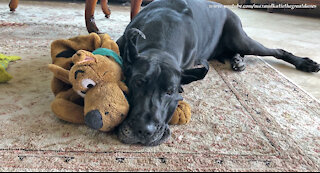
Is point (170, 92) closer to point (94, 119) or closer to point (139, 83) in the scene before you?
point (139, 83)

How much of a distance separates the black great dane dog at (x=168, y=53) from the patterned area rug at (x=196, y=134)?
11 cm

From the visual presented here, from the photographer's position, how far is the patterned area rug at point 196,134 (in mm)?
1072

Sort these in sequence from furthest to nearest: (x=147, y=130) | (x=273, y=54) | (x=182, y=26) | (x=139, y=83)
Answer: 1. (x=273, y=54)
2. (x=182, y=26)
3. (x=139, y=83)
4. (x=147, y=130)

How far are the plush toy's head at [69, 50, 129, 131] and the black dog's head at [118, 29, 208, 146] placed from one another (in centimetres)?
5

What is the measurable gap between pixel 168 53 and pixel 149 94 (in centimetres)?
35

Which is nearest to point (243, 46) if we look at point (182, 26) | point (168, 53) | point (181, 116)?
point (182, 26)

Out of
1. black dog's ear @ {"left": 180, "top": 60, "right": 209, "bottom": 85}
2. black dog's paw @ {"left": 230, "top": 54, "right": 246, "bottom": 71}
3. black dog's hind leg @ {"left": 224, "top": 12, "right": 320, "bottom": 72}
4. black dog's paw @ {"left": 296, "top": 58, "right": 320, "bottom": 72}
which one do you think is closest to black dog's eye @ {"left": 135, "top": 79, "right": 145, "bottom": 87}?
black dog's ear @ {"left": 180, "top": 60, "right": 209, "bottom": 85}

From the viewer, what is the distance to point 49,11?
4.06m

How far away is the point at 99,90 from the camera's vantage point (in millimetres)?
1173

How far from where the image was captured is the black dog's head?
113cm

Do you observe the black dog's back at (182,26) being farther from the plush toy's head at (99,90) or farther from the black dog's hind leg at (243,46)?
the plush toy's head at (99,90)

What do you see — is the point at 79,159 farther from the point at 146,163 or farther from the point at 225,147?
the point at 225,147

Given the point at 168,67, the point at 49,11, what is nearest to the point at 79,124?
the point at 168,67

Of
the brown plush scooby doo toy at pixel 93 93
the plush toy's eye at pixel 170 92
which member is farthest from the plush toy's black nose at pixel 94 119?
the plush toy's eye at pixel 170 92
